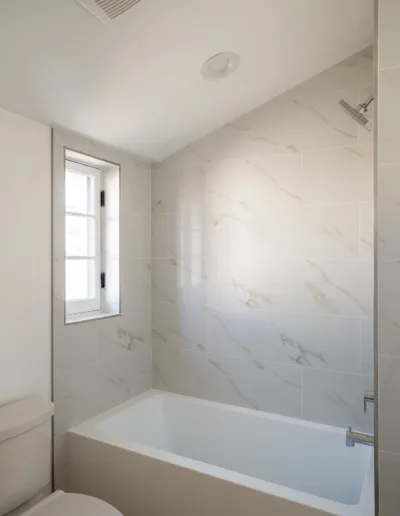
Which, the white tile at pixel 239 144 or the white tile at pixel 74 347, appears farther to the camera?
the white tile at pixel 239 144

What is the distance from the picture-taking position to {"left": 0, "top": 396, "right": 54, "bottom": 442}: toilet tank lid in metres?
1.61

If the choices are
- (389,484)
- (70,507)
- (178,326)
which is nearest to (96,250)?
(178,326)

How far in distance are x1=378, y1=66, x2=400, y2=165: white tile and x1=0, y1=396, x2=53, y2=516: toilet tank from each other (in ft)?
5.79

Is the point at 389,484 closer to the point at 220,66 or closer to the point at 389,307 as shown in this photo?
the point at 389,307

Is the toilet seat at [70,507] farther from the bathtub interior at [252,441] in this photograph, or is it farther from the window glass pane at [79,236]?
the window glass pane at [79,236]

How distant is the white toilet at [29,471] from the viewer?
5.18ft

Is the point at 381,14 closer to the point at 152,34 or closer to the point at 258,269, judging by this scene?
the point at 152,34

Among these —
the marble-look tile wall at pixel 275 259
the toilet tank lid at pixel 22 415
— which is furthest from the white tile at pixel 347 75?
the toilet tank lid at pixel 22 415

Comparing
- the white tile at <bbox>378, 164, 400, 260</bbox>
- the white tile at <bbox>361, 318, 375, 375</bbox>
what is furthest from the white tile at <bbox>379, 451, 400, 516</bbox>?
the white tile at <bbox>361, 318, 375, 375</bbox>

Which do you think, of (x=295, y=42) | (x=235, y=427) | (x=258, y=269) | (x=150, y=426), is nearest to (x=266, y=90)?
(x=295, y=42)

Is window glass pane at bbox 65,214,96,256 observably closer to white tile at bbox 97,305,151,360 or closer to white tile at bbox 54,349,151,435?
white tile at bbox 97,305,151,360

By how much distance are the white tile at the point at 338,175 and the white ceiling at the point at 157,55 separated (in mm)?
500

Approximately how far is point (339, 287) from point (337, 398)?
0.64 metres

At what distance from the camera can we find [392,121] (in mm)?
1354
